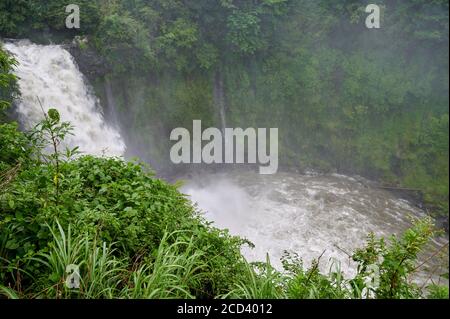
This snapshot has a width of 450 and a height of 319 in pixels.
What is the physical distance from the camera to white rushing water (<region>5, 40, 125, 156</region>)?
30.1 feet

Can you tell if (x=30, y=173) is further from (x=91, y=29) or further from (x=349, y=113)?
(x=349, y=113)

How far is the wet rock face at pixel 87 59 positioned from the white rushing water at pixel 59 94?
252mm

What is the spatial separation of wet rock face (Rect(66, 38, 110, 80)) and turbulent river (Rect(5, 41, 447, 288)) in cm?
27

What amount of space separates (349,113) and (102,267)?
13115mm

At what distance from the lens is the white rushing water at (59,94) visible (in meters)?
9.16

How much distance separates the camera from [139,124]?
41.7 feet

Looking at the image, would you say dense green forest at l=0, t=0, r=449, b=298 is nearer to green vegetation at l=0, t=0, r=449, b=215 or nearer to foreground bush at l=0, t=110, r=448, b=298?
green vegetation at l=0, t=0, r=449, b=215

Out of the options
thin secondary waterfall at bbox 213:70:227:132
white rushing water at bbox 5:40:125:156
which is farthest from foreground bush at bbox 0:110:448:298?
thin secondary waterfall at bbox 213:70:227:132

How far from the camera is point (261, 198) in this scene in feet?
38.0

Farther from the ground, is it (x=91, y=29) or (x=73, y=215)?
(x=91, y=29)

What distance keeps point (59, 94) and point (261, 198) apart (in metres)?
6.63

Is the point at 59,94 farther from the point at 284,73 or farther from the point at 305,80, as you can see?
the point at 305,80

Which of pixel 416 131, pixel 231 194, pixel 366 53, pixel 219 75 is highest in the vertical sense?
pixel 366 53
